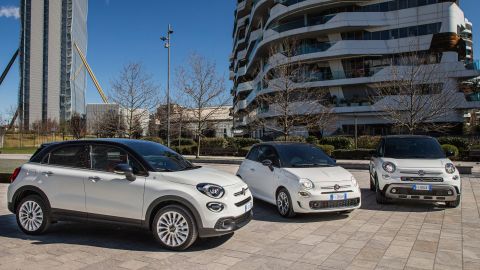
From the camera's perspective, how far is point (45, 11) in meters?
108

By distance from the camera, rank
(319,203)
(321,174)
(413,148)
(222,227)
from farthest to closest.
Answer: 1. (413,148)
2. (321,174)
3. (319,203)
4. (222,227)

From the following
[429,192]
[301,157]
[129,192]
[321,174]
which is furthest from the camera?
[301,157]

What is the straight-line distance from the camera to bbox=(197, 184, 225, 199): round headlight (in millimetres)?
5277

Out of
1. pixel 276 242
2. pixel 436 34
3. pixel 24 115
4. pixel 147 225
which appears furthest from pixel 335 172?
pixel 24 115

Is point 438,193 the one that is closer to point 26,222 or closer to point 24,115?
point 26,222

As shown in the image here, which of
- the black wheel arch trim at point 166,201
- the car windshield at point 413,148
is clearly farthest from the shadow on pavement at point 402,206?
the black wheel arch trim at point 166,201

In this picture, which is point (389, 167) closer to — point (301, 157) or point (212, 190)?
point (301, 157)

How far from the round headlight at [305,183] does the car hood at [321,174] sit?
0.09 m

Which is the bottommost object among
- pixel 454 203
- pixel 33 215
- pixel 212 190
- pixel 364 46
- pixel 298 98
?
pixel 454 203

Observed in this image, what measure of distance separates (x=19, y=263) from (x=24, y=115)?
386 feet

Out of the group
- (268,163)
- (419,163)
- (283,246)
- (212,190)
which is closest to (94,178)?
(212,190)

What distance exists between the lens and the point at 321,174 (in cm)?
743

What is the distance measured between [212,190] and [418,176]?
5.24 metres

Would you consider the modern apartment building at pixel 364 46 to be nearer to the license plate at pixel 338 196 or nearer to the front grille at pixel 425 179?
the front grille at pixel 425 179
